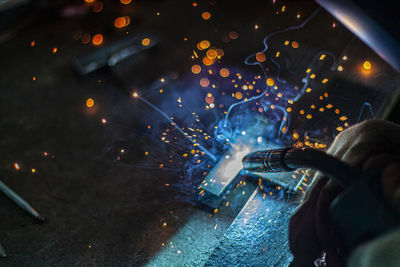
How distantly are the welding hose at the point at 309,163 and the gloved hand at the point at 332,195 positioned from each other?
0.17ft

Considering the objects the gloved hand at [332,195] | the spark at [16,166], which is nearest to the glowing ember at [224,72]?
the gloved hand at [332,195]

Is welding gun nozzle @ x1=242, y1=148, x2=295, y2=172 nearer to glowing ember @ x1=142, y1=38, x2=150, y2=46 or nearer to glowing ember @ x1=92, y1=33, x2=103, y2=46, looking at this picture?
glowing ember @ x1=142, y1=38, x2=150, y2=46

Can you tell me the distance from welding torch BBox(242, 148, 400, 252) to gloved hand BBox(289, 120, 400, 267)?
0.05 meters

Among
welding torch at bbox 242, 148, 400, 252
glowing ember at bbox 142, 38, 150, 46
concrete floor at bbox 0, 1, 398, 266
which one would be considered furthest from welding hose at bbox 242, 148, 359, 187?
glowing ember at bbox 142, 38, 150, 46

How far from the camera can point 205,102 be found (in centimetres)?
209

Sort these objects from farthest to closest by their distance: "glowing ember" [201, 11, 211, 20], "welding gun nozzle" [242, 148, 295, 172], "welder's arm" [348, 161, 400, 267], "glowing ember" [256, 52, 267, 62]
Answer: "glowing ember" [201, 11, 211, 20] < "glowing ember" [256, 52, 267, 62] < "welding gun nozzle" [242, 148, 295, 172] < "welder's arm" [348, 161, 400, 267]

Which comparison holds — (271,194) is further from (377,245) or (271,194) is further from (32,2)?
(32,2)

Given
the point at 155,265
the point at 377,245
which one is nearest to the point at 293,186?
the point at 155,265

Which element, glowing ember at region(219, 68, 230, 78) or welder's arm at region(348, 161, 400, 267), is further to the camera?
glowing ember at region(219, 68, 230, 78)

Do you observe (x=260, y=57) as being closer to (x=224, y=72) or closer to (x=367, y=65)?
(x=224, y=72)

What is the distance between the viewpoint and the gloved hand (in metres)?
0.79

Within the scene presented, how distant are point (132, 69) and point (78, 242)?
1486mm

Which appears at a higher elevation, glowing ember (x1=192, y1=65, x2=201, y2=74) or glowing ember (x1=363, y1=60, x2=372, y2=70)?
glowing ember (x1=363, y1=60, x2=372, y2=70)

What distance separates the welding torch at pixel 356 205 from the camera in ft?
2.02
